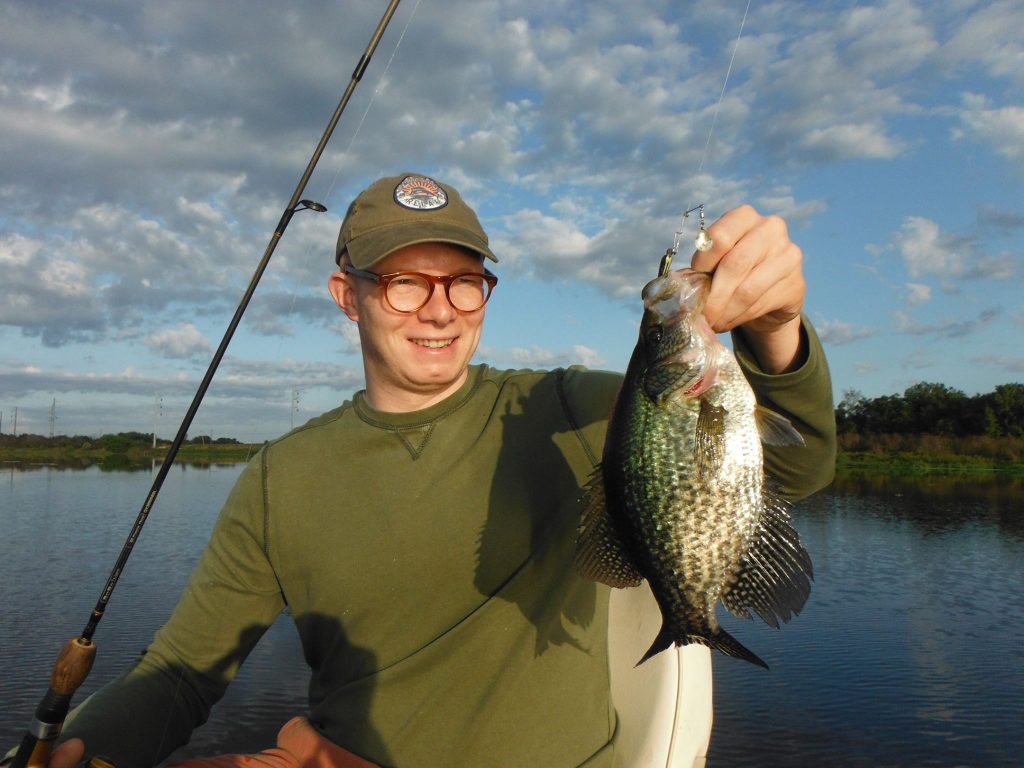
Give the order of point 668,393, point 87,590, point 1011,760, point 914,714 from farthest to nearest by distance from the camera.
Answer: point 87,590 → point 914,714 → point 1011,760 → point 668,393

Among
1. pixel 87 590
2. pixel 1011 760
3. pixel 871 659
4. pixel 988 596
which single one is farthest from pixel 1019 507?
pixel 87 590

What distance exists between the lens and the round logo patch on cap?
3236 millimetres

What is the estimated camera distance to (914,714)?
9.59 meters

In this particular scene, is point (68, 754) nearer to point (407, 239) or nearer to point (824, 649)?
point (407, 239)

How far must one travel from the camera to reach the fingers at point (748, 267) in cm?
→ 203

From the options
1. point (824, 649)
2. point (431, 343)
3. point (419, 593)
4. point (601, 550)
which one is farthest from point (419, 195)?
point (824, 649)

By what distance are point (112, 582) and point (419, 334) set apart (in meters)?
1.70

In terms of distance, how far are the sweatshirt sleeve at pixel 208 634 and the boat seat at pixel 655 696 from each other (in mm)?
1526

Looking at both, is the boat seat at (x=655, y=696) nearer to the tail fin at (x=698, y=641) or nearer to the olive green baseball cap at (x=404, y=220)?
the tail fin at (x=698, y=641)

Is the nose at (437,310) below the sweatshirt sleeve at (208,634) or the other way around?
the other way around

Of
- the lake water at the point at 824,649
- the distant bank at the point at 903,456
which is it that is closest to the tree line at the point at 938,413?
the distant bank at the point at 903,456

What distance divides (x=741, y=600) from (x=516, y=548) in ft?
3.53

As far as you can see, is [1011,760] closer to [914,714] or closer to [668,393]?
[914,714]

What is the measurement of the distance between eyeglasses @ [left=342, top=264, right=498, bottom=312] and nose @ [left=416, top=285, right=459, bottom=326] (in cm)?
1
